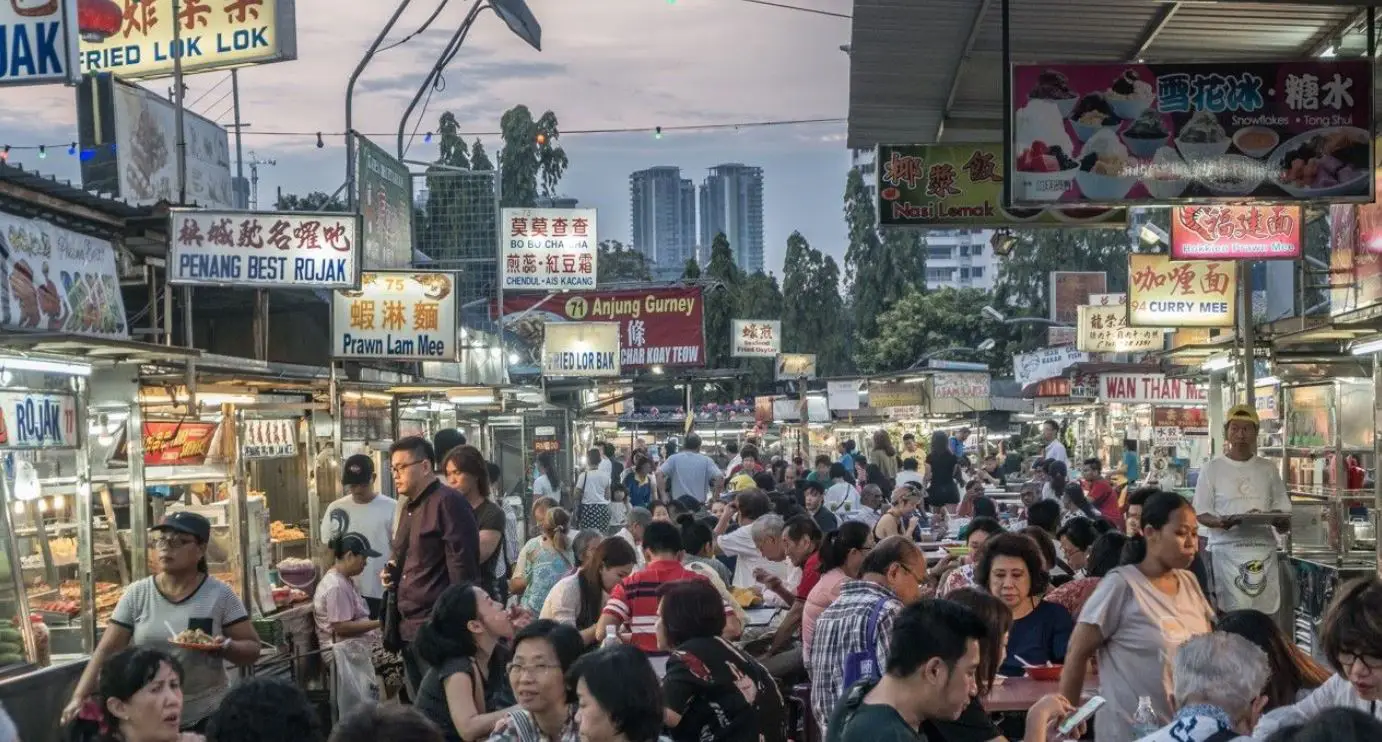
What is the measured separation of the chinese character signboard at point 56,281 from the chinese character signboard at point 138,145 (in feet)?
6.14

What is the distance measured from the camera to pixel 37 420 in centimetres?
1019

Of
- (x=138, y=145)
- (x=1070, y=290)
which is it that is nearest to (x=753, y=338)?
→ (x=1070, y=290)

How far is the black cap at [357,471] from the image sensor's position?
40.3 ft

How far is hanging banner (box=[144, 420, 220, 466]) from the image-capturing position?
12.5 meters

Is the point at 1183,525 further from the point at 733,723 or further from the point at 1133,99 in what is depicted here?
the point at 1133,99

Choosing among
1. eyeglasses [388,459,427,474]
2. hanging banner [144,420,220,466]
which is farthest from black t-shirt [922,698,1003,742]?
hanging banner [144,420,220,466]

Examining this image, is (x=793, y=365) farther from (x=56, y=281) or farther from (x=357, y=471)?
(x=56, y=281)

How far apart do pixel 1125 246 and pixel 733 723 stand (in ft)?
213

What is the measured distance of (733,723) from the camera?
20.5ft

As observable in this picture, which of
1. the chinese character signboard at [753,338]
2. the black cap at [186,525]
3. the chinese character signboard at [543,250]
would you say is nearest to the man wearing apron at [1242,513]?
the black cap at [186,525]

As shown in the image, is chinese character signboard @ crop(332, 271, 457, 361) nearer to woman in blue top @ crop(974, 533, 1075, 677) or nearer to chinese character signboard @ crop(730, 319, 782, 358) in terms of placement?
woman in blue top @ crop(974, 533, 1075, 677)

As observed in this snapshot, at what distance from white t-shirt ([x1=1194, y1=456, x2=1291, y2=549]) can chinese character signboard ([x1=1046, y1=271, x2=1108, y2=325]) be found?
114 ft

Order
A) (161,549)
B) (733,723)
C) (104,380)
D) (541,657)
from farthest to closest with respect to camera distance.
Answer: (104,380)
(161,549)
(733,723)
(541,657)

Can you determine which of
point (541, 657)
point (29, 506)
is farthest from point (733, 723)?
point (29, 506)
